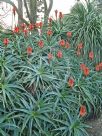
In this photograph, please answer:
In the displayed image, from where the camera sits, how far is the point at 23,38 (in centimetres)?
632

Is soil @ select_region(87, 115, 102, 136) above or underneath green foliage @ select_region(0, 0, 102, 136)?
underneath

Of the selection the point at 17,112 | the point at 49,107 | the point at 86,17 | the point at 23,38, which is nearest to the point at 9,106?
the point at 17,112

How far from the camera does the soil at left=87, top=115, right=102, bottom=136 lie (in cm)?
580

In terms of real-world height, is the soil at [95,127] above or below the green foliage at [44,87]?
below

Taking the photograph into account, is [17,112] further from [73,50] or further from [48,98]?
[73,50]

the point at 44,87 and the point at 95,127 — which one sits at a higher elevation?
the point at 44,87

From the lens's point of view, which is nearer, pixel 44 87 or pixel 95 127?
pixel 44 87

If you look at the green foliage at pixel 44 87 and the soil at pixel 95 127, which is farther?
the soil at pixel 95 127

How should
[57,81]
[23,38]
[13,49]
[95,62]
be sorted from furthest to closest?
[95,62], [23,38], [13,49], [57,81]

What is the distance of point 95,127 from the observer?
19.6 ft

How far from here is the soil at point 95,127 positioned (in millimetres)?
5801

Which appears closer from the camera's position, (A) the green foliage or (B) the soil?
(A) the green foliage

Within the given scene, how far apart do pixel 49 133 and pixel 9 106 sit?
63 cm

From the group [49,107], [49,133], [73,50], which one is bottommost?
[49,133]
